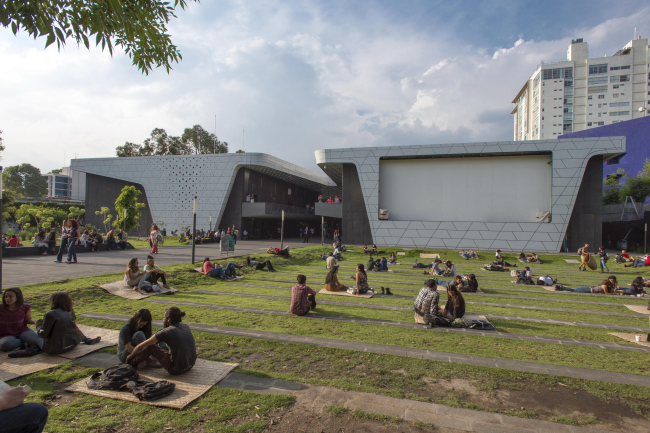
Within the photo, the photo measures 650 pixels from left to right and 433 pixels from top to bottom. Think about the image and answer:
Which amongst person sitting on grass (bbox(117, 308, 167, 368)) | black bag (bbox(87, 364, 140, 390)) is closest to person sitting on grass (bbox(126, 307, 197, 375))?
person sitting on grass (bbox(117, 308, 167, 368))

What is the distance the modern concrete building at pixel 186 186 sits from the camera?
35.9 metres

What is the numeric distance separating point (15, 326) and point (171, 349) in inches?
109

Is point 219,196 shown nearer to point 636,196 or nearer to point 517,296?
point 517,296

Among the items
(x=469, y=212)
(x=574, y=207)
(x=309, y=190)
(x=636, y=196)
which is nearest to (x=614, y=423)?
(x=469, y=212)

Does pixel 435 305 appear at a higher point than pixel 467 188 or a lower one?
lower

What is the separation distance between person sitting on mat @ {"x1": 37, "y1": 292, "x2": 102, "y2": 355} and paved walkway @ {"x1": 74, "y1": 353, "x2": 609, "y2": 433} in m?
2.52

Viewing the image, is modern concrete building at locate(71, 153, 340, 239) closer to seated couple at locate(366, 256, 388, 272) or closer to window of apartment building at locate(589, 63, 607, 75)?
seated couple at locate(366, 256, 388, 272)

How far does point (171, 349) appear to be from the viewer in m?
4.65

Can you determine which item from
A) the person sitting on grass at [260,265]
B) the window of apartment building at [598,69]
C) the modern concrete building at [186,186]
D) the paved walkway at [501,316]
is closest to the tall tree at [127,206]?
the modern concrete building at [186,186]

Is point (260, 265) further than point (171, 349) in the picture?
Yes

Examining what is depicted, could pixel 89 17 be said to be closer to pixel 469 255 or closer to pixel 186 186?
pixel 469 255

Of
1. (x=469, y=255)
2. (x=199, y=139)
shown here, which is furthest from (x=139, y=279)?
(x=199, y=139)

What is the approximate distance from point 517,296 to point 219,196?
2984cm

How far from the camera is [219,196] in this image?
118ft
